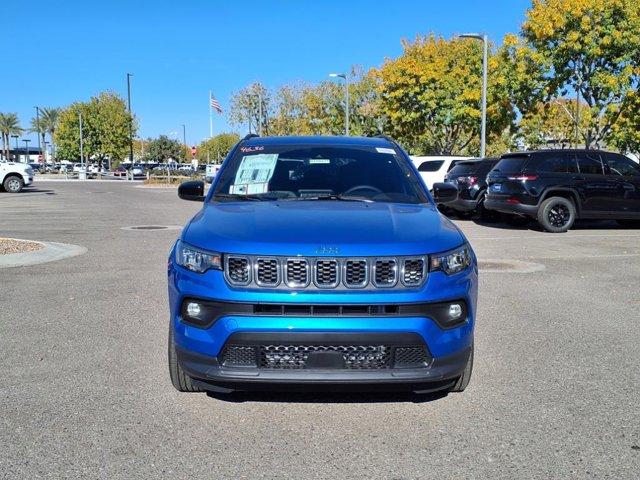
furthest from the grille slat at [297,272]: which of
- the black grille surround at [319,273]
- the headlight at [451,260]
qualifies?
the headlight at [451,260]

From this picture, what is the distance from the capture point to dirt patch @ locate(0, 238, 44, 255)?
412 inches

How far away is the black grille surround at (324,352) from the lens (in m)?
3.34

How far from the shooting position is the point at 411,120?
38.5 meters

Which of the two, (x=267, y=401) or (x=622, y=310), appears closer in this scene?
(x=267, y=401)

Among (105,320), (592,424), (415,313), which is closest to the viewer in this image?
(415,313)

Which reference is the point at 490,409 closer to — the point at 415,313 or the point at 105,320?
the point at 415,313

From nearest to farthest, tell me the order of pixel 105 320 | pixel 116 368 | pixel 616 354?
pixel 116 368, pixel 616 354, pixel 105 320

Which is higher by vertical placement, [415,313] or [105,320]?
[415,313]

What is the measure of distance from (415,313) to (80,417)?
2.10 metres

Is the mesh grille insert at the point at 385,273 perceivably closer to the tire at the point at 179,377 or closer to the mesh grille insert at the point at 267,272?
the mesh grille insert at the point at 267,272

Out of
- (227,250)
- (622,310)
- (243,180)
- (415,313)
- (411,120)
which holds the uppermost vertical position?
(411,120)

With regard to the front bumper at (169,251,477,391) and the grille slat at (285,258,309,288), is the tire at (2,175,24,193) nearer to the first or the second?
the front bumper at (169,251,477,391)

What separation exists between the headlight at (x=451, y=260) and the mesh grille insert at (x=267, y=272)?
841 mm

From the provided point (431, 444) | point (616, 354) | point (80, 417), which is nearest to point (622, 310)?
point (616, 354)
